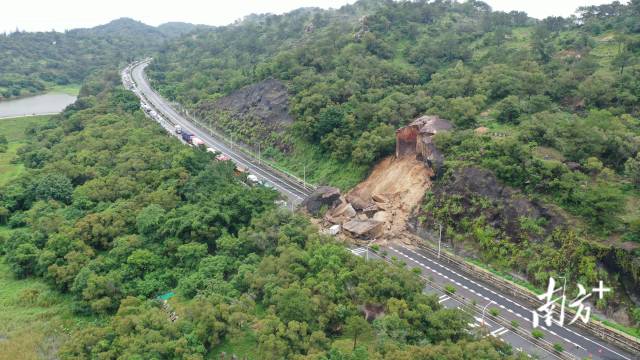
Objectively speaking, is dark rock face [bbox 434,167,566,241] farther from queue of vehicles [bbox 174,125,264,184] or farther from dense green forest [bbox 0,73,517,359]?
queue of vehicles [bbox 174,125,264,184]

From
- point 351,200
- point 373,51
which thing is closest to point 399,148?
point 351,200

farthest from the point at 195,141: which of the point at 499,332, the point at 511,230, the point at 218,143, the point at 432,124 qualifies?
the point at 499,332

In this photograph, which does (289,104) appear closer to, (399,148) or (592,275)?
(399,148)

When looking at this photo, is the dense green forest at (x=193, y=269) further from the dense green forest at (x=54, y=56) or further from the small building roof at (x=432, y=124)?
the dense green forest at (x=54, y=56)

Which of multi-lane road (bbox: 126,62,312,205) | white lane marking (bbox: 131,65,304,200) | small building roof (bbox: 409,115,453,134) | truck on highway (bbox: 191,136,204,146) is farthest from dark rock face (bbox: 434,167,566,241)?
truck on highway (bbox: 191,136,204,146)

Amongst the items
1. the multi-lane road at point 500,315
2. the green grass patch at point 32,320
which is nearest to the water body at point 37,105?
the green grass patch at point 32,320

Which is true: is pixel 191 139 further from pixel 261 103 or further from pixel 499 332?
pixel 499 332
